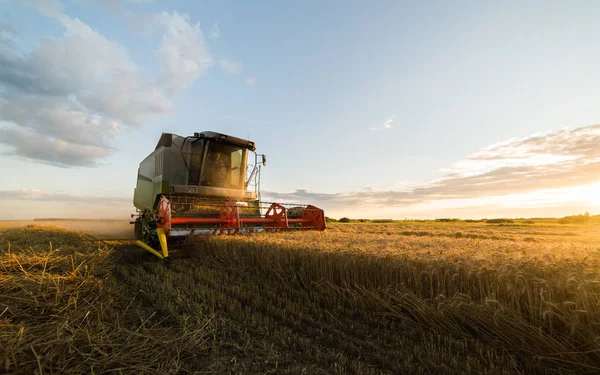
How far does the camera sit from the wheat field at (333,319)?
6.40 feet

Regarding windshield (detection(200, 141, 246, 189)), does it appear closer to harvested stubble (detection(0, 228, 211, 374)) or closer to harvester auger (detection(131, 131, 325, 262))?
harvester auger (detection(131, 131, 325, 262))

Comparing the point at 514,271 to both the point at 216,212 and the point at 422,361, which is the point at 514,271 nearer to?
the point at 422,361

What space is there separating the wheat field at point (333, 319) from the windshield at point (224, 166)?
538cm

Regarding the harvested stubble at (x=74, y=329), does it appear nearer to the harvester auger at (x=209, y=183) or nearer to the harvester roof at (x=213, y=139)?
the harvester auger at (x=209, y=183)

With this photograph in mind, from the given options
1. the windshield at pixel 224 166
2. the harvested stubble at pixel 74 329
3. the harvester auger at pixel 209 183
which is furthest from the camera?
the windshield at pixel 224 166

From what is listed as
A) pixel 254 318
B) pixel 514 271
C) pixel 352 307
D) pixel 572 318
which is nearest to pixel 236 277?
pixel 254 318

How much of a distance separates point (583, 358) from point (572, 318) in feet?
0.78

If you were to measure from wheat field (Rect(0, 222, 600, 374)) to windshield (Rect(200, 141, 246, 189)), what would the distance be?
17.6 ft

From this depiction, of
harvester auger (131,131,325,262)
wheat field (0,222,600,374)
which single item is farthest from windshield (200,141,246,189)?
wheat field (0,222,600,374)

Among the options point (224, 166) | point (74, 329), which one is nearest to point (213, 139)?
point (224, 166)

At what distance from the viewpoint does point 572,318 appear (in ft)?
6.38

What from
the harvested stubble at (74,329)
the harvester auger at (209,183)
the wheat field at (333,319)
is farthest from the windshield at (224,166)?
the harvested stubble at (74,329)

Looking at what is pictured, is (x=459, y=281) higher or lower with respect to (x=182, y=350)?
higher

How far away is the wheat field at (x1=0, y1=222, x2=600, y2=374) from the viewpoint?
6.40ft
